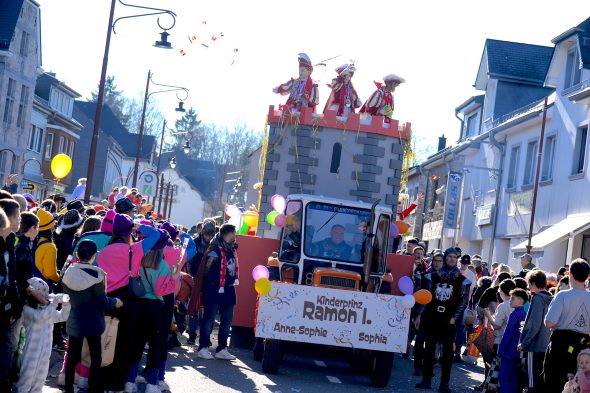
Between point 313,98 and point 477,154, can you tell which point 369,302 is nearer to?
point 313,98

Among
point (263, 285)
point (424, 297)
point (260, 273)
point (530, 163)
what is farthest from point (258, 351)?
point (530, 163)

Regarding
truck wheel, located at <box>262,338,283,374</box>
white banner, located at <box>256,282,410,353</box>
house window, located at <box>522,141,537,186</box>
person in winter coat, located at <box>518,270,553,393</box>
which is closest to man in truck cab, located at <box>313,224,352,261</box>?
white banner, located at <box>256,282,410,353</box>

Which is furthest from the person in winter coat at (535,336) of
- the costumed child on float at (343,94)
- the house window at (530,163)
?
the house window at (530,163)

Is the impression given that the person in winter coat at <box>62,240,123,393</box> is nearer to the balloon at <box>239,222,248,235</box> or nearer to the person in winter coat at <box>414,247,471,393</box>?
the person in winter coat at <box>414,247,471,393</box>

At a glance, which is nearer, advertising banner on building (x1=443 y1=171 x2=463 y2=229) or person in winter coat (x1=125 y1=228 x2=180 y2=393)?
person in winter coat (x1=125 y1=228 x2=180 y2=393)

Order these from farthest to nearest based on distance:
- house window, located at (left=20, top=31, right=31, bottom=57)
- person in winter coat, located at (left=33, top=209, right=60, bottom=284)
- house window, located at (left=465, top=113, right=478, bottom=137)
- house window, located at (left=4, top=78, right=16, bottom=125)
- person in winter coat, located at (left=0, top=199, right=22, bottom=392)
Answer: house window, located at (left=20, top=31, right=31, bottom=57)
house window, located at (left=4, top=78, right=16, bottom=125)
house window, located at (left=465, top=113, right=478, bottom=137)
person in winter coat, located at (left=33, top=209, right=60, bottom=284)
person in winter coat, located at (left=0, top=199, right=22, bottom=392)

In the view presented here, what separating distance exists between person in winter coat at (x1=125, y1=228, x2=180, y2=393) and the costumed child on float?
8.64 m

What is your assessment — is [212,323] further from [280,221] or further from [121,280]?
[121,280]

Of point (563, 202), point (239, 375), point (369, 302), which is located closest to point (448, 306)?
point (369, 302)

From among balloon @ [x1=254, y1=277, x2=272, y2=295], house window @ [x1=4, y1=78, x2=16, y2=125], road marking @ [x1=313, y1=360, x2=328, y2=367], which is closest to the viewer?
balloon @ [x1=254, y1=277, x2=272, y2=295]

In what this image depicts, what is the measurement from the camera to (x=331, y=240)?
1574 cm

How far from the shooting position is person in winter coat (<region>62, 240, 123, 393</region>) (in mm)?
10086

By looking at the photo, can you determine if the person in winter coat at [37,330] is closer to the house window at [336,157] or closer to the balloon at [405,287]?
the balloon at [405,287]

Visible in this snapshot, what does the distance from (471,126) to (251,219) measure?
2962 centimetres
